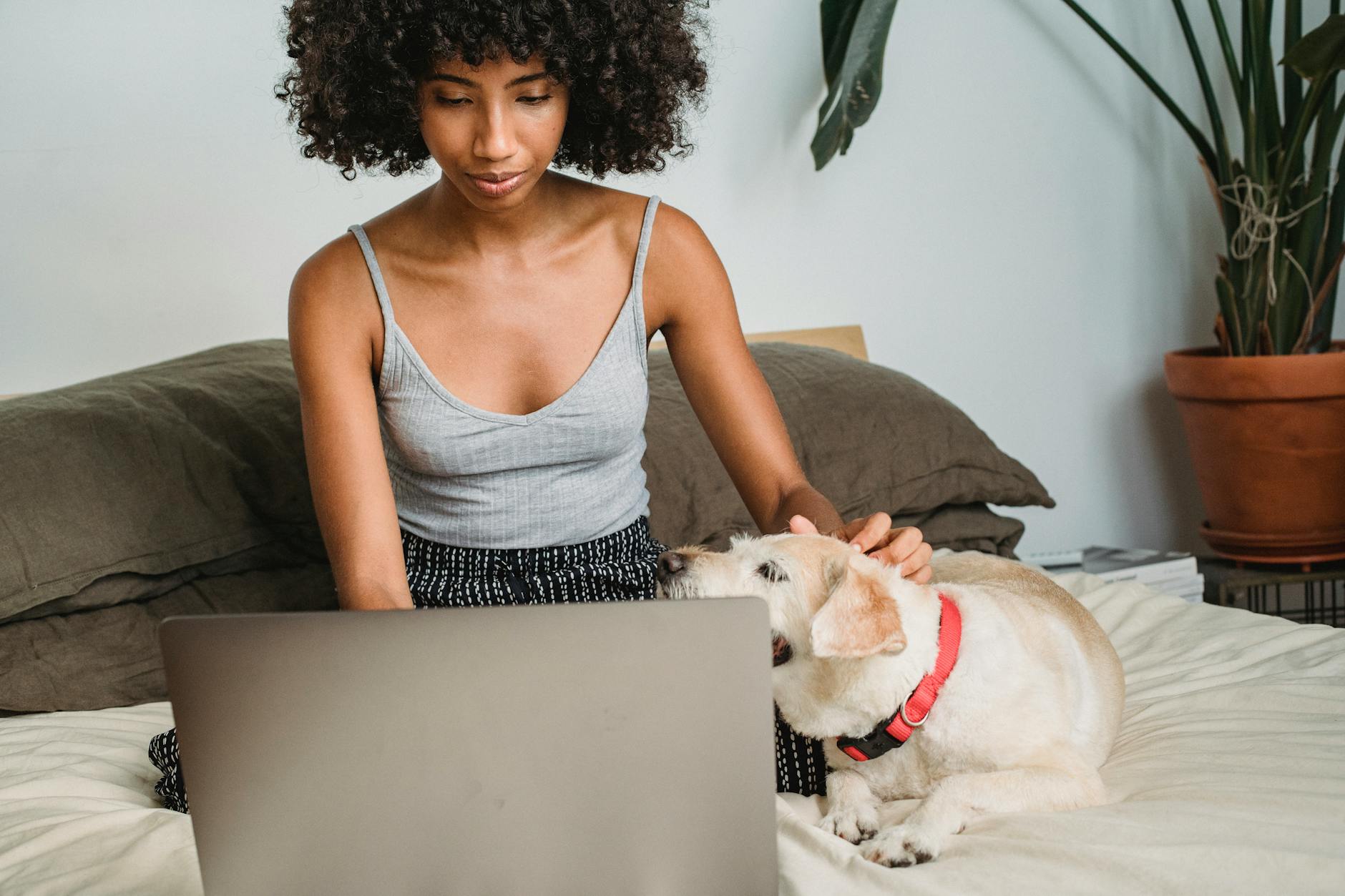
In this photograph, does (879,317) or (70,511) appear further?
(879,317)

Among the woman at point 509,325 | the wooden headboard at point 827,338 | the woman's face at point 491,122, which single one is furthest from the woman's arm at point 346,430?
the wooden headboard at point 827,338

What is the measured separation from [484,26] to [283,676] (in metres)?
0.82

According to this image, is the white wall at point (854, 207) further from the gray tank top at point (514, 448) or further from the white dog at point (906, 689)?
the white dog at point (906, 689)

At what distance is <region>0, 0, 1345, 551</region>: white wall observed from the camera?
2336mm

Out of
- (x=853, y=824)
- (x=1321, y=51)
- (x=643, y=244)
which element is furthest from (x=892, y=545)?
(x=1321, y=51)

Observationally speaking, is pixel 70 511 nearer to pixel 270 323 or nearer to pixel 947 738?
pixel 270 323

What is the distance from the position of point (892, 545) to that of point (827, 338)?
1.57 meters

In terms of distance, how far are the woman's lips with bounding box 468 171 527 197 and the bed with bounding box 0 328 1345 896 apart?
0.80 meters

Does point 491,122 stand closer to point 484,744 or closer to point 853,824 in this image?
point 484,744

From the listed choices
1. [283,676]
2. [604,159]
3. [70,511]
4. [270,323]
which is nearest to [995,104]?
[604,159]

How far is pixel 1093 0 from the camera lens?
312cm

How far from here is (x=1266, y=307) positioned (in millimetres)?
2814

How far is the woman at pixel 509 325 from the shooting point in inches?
55.1

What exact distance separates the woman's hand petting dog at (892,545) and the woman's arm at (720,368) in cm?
18
